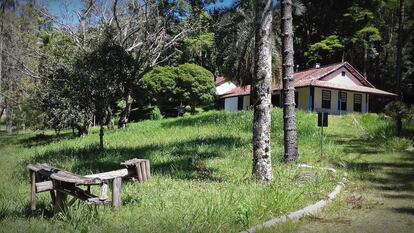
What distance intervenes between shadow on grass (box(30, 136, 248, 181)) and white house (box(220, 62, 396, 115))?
1951 centimetres

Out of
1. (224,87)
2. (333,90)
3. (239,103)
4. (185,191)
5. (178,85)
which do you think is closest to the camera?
(185,191)

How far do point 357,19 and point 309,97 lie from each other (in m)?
10.6

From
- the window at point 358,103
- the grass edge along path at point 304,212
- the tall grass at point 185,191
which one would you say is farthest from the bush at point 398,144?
the window at point 358,103

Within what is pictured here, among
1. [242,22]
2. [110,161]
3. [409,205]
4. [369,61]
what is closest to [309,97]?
[242,22]

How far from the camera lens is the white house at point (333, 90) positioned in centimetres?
3803

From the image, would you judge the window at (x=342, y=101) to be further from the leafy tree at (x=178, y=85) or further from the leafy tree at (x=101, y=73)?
the leafy tree at (x=101, y=73)

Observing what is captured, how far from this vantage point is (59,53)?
853 inches

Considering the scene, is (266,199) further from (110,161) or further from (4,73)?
(4,73)

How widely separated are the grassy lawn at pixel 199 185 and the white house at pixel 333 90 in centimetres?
1488

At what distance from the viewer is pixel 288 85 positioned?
14570mm

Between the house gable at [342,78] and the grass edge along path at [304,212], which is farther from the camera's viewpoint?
the house gable at [342,78]

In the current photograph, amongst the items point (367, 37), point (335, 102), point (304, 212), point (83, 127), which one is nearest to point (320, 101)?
point (335, 102)

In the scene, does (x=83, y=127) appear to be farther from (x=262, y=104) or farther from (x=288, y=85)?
(x=262, y=104)

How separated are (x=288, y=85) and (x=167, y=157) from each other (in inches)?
181
